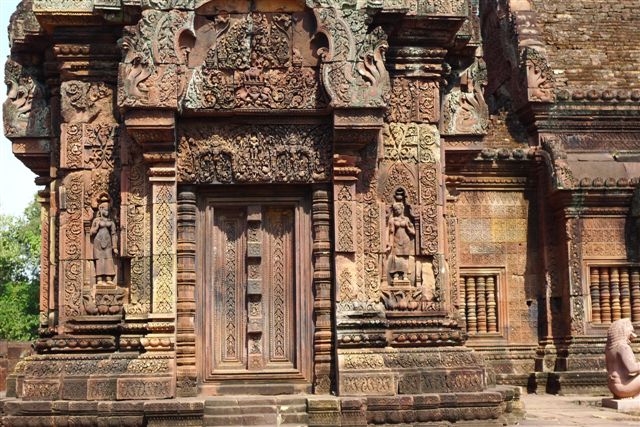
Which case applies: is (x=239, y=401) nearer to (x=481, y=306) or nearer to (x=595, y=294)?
(x=481, y=306)

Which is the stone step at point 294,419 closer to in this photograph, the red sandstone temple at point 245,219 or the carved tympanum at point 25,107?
the red sandstone temple at point 245,219

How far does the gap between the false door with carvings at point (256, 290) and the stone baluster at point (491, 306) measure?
9274mm

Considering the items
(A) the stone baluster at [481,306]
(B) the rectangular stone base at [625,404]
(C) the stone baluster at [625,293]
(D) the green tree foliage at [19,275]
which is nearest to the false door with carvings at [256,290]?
(B) the rectangular stone base at [625,404]

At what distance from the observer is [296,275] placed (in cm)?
1044

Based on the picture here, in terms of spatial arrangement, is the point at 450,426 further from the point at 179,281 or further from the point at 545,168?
the point at 545,168

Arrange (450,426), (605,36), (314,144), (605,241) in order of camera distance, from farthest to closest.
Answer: (605,36) < (605,241) < (314,144) < (450,426)

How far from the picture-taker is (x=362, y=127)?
10023 mm

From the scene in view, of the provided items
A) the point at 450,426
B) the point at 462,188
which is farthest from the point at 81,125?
the point at 462,188

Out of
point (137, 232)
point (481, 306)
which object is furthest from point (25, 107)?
point (481, 306)

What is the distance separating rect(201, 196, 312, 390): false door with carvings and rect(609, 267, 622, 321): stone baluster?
9.85 metres

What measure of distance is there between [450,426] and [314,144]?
10.2ft

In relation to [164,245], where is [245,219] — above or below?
above

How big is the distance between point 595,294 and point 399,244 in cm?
923

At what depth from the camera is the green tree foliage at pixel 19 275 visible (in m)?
42.8
